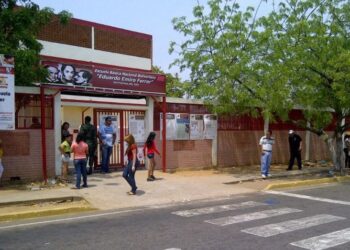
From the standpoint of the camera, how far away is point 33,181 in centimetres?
1411

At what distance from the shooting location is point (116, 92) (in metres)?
15.6

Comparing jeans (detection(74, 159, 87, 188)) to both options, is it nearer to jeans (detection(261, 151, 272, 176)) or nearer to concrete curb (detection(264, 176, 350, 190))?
concrete curb (detection(264, 176, 350, 190))

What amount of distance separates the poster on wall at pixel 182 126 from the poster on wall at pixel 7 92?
670 centimetres

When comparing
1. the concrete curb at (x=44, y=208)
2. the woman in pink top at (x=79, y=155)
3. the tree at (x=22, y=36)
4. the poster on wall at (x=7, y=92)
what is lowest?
the concrete curb at (x=44, y=208)

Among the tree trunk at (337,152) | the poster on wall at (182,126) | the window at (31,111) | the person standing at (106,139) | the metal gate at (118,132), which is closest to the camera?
the window at (31,111)

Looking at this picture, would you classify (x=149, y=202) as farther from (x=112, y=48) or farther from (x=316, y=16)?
(x=112, y=48)

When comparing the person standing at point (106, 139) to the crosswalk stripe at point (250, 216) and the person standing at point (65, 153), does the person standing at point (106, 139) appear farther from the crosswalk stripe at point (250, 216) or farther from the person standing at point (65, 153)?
the crosswalk stripe at point (250, 216)

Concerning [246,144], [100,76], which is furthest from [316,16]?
[100,76]

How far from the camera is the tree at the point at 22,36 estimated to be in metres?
13.1

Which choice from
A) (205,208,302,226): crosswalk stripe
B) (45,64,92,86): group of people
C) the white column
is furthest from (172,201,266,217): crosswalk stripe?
(45,64,92,86): group of people

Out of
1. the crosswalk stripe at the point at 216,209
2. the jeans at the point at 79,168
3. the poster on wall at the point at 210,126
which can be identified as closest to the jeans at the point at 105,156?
the jeans at the point at 79,168

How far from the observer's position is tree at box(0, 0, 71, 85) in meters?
13.1

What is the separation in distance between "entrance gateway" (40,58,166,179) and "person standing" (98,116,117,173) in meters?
0.55

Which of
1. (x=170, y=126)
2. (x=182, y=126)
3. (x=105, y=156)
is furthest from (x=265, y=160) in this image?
(x=105, y=156)
